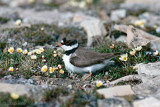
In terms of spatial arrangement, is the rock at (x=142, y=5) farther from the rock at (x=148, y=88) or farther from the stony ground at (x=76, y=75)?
the rock at (x=148, y=88)

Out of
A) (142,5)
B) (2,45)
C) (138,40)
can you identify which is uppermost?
(142,5)

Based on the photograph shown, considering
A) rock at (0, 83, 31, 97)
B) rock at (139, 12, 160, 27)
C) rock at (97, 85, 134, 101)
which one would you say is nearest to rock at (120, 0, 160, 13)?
rock at (139, 12, 160, 27)

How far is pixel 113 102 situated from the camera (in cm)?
529

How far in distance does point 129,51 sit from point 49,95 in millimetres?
3853

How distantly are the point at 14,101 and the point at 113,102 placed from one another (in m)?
2.10

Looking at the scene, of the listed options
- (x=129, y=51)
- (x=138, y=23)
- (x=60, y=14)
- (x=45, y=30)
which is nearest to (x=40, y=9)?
(x=60, y=14)

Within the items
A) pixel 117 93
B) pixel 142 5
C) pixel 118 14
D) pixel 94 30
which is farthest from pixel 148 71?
pixel 142 5

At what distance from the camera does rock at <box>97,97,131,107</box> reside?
5.23m

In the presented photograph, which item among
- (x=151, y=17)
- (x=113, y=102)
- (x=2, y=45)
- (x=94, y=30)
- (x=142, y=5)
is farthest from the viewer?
(x=142, y=5)

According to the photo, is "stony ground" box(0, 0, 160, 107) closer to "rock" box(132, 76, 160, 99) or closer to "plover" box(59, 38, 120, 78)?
"rock" box(132, 76, 160, 99)

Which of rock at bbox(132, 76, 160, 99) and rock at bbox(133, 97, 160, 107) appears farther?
rock at bbox(132, 76, 160, 99)

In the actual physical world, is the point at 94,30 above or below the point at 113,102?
above

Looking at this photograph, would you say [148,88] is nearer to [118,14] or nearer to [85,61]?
[85,61]

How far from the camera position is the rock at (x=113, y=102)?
5227 millimetres
